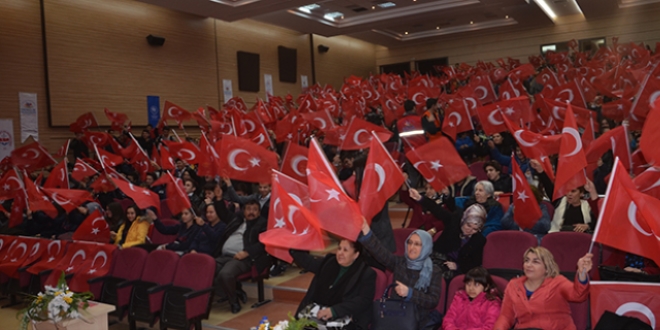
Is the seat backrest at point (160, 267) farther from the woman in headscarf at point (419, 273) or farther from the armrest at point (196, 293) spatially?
the woman in headscarf at point (419, 273)

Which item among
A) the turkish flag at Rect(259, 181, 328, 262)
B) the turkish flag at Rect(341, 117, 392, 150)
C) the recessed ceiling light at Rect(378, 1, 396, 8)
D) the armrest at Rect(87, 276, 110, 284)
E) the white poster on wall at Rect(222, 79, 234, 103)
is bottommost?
the armrest at Rect(87, 276, 110, 284)

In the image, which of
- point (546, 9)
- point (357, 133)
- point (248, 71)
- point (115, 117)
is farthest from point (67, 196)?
point (546, 9)

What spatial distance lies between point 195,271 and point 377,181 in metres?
2.33

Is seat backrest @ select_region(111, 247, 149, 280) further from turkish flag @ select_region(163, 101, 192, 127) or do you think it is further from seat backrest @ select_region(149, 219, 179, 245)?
Result: turkish flag @ select_region(163, 101, 192, 127)

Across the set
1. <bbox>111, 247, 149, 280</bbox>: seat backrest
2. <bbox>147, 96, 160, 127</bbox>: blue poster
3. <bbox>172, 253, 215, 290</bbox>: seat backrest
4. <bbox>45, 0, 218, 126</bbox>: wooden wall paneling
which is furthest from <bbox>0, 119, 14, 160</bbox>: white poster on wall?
<bbox>172, 253, 215, 290</bbox>: seat backrest

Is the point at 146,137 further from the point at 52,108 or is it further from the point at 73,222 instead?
the point at 73,222

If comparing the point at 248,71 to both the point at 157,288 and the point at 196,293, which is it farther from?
the point at 196,293

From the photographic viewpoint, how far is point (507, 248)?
16.9 ft

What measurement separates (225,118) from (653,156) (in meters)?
9.72

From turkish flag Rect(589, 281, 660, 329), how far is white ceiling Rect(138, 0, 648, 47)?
494 inches

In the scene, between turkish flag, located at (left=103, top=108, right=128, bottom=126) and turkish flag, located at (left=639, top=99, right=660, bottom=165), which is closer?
turkish flag, located at (left=639, top=99, right=660, bottom=165)

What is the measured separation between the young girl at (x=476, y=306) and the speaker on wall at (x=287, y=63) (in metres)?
17.7

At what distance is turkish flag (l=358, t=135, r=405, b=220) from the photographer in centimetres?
486

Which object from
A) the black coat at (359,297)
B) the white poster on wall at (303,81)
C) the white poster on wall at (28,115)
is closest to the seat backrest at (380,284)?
the black coat at (359,297)
